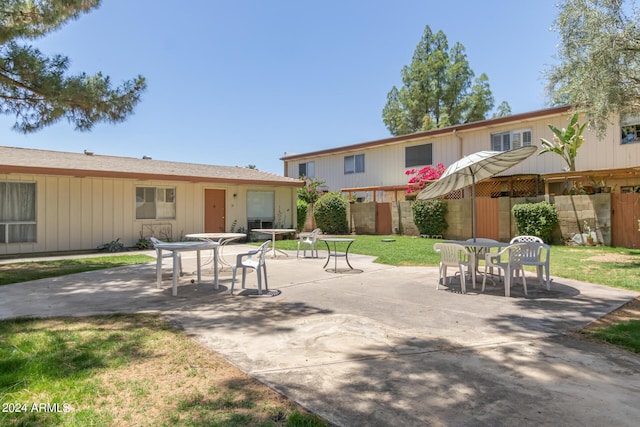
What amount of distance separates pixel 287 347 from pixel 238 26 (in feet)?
51.1

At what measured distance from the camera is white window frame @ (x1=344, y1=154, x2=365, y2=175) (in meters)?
23.2

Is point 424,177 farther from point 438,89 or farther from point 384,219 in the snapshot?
point 438,89

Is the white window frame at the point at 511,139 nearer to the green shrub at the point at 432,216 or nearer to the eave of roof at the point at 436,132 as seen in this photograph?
the eave of roof at the point at 436,132

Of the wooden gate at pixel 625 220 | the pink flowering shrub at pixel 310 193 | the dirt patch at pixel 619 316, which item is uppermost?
the pink flowering shrub at pixel 310 193

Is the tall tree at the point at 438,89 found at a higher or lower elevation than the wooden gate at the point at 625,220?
higher

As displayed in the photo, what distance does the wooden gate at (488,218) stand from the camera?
15.6 meters

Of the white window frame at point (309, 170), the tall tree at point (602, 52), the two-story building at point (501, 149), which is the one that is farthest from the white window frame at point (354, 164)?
the tall tree at point (602, 52)

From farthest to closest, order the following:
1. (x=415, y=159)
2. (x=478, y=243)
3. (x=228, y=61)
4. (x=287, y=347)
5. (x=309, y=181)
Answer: (x=309, y=181)
(x=415, y=159)
(x=228, y=61)
(x=478, y=243)
(x=287, y=347)

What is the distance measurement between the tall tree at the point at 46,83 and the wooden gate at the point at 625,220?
14875 mm

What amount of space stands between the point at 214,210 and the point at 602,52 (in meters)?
14.2

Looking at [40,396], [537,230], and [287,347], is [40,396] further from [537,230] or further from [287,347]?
[537,230]

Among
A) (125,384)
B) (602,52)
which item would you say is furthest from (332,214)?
(125,384)

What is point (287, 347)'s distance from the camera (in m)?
3.89

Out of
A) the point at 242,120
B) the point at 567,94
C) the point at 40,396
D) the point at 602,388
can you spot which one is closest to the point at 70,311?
the point at 40,396
